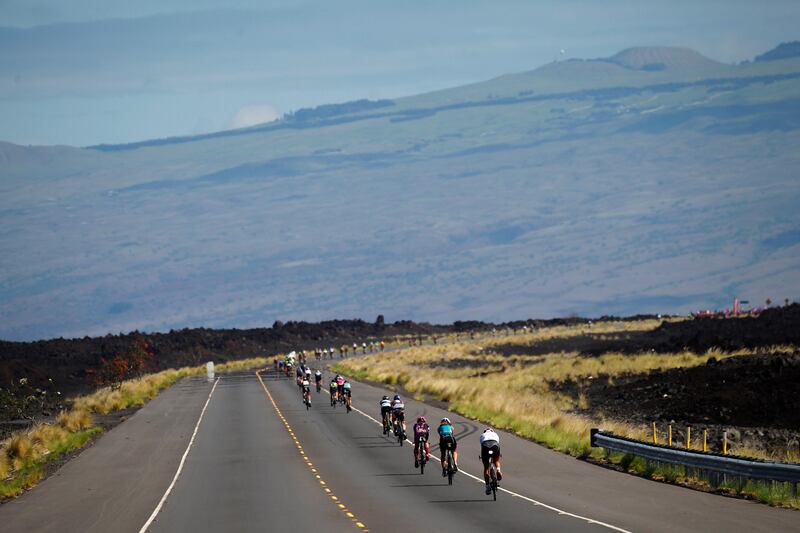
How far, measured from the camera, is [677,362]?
6950 centimetres

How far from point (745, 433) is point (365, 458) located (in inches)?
482

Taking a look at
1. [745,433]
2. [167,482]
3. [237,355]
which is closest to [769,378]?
[745,433]

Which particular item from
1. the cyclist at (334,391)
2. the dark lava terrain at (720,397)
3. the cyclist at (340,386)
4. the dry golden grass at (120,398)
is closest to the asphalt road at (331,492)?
the dark lava terrain at (720,397)

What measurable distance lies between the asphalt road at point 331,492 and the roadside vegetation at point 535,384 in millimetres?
969

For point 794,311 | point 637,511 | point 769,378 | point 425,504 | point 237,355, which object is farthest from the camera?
point 237,355

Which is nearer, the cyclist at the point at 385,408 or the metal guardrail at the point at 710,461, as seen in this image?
the metal guardrail at the point at 710,461

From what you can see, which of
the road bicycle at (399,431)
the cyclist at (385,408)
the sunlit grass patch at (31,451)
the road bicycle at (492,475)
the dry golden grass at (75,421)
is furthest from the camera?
the dry golden grass at (75,421)

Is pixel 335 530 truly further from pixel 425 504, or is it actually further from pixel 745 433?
pixel 745 433

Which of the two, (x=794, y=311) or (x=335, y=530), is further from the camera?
(x=794, y=311)

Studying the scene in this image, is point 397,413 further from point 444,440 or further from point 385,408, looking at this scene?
point 444,440

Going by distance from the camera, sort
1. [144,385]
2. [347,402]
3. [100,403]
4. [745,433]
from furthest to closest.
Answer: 1. [144,385]
2. [100,403]
3. [347,402]
4. [745,433]

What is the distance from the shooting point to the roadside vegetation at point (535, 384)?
3741cm

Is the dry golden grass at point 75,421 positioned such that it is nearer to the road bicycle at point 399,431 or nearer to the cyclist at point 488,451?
the road bicycle at point 399,431

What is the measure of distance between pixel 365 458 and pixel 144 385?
44.1m
